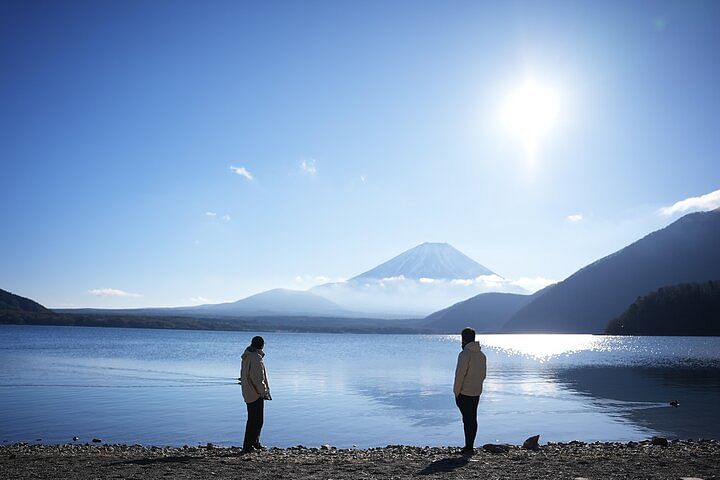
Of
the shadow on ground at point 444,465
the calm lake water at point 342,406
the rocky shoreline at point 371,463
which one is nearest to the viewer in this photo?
the rocky shoreline at point 371,463

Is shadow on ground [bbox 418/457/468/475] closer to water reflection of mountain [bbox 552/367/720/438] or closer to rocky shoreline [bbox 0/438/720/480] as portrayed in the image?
rocky shoreline [bbox 0/438/720/480]

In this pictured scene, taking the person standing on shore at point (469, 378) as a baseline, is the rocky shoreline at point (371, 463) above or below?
below

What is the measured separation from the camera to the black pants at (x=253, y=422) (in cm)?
1291

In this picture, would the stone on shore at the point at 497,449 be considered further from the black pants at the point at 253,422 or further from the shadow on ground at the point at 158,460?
the shadow on ground at the point at 158,460

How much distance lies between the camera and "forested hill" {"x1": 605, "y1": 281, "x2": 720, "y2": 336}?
473ft

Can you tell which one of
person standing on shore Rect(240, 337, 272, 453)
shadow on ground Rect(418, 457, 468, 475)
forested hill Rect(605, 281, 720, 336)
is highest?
forested hill Rect(605, 281, 720, 336)

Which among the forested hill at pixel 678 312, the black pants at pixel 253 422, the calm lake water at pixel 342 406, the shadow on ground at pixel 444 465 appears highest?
the forested hill at pixel 678 312

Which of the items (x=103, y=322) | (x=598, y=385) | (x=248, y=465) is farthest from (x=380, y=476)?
(x=103, y=322)

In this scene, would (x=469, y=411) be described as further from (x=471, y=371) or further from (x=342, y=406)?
(x=342, y=406)

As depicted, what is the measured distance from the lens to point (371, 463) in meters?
12.1

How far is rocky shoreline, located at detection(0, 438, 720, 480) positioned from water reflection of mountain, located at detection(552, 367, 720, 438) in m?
7.59

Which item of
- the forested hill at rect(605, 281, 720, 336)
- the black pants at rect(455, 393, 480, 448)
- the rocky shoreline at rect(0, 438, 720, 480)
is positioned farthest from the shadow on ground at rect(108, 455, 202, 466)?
the forested hill at rect(605, 281, 720, 336)

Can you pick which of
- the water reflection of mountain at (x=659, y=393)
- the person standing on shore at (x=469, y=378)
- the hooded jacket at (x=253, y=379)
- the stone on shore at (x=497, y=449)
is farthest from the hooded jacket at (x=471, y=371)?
the water reflection of mountain at (x=659, y=393)

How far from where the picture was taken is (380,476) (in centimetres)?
1052
